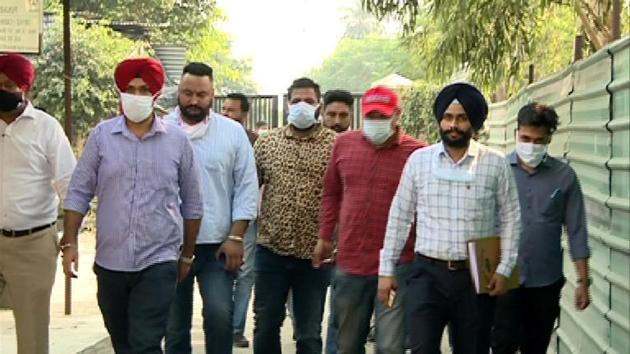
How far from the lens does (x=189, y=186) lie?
22.5ft

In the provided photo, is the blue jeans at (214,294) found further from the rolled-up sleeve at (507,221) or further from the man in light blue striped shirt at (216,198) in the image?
the rolled-up sleeve at (507,221)

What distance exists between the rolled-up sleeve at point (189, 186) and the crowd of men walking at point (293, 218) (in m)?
0.01

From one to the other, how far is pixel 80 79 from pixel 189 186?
18925 millimetres

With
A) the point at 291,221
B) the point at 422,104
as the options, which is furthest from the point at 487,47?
the point at 422,104

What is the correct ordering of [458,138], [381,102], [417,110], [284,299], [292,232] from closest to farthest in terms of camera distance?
[458,138]
[381,102]
[292,232]
[284,299]
[417,110]

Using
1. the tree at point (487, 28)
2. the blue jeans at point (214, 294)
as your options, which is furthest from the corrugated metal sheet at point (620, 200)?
the tree at point (487, 28)

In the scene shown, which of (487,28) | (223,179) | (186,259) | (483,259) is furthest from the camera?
(487,28)

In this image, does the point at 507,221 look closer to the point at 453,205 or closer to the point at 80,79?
the point at 453,205

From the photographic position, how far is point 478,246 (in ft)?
21.0

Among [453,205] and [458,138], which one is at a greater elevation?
[458,138]

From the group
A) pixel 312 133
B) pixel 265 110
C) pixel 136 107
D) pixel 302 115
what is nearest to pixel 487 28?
pixel 312 133

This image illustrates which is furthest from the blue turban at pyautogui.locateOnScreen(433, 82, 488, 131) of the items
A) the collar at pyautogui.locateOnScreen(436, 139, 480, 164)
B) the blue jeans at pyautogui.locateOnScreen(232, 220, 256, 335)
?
the blue jeans at pyautogui.locateOnScreen(232, 220, 256, 335)

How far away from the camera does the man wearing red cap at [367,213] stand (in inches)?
285

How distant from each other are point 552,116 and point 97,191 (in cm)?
287
